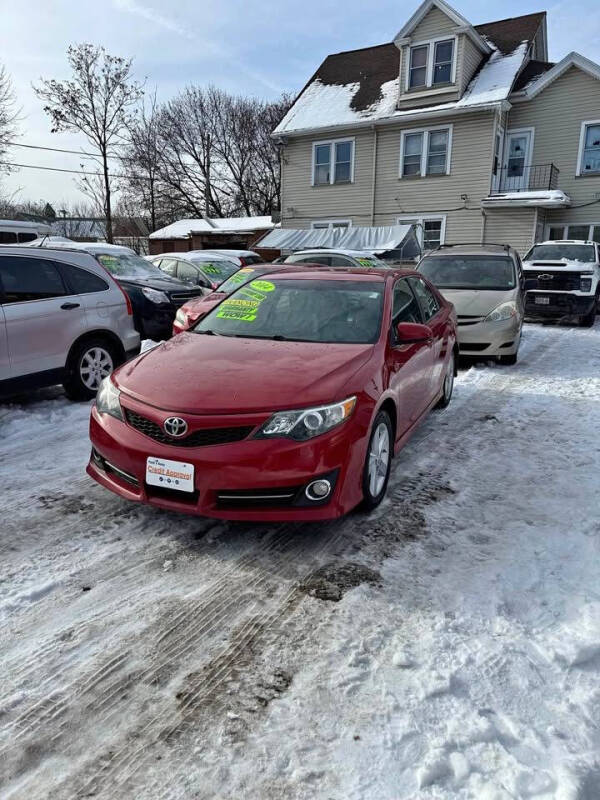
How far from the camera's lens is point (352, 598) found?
2.87m

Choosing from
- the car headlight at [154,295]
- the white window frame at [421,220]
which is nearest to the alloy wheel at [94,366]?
the car headlight at [154,295]

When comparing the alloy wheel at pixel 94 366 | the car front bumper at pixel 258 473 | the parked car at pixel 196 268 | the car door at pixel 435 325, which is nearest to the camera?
the car front bumper at pixel 258 473

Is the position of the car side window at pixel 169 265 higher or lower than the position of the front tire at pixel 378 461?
higher

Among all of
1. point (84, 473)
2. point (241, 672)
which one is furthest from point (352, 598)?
point (84, 473)

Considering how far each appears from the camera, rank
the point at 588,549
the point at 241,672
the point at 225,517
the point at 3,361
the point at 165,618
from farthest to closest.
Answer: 1. the point at 3,361
2. the point at 588,549
3. the point at 225,517
4. the point at 165,618
5. the point at 241,672

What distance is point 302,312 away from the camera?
4477 millimetres

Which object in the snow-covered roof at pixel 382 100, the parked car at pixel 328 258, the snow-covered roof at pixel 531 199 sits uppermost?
the snow-covered roof at pixel 382 100

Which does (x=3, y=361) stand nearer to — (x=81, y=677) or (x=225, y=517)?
(x=225, y=517)

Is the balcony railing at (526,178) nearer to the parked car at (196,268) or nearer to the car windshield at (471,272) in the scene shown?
the parked car at (196,268)

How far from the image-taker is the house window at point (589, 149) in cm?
1981

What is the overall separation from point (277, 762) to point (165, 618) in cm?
96

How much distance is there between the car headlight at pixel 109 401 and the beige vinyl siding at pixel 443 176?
19642 mm

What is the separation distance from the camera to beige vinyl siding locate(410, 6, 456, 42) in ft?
67.9

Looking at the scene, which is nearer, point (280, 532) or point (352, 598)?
point (352, 598)
